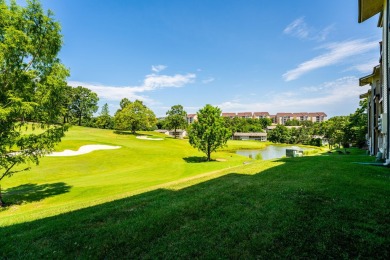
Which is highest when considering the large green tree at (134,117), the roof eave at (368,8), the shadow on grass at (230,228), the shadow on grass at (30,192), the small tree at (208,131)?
the roof eave at (368,8)

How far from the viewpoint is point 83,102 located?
8412 centimetres

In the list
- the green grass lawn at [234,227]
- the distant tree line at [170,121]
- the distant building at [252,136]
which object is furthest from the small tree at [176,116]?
the green grass lawn at [234,227]

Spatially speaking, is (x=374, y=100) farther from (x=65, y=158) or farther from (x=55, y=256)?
(x=65, y=158)

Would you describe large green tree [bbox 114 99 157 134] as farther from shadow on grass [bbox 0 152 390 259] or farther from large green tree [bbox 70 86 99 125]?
shadow on grass [bbox 0 152 390 259]

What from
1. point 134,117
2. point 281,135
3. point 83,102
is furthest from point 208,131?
point 281,135

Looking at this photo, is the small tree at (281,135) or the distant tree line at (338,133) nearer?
the distant tree line at (338,133)

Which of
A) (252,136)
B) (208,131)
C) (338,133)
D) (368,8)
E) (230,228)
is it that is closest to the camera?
(230,228)

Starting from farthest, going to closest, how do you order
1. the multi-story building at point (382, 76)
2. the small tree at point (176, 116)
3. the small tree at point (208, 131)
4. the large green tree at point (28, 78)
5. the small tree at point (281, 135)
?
1. the small tree at point (281, 135)
2. the small tree at point (176, 116)
3. the small tree at point (208, 131)
4. the multi-story building at point (382, 76)
5. the large green tree at point (28, 78)

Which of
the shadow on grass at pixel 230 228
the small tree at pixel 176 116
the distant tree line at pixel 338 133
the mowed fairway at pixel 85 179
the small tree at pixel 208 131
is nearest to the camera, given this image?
the shadow on grass at pixel 230 228

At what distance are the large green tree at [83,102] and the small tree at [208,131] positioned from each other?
63175 mm

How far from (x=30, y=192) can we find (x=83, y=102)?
75240 mm

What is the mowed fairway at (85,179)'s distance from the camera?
12068 mm

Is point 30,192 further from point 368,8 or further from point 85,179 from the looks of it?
point 368,8

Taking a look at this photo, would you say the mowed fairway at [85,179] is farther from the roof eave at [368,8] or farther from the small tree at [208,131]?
the roof eave at [368,8]
